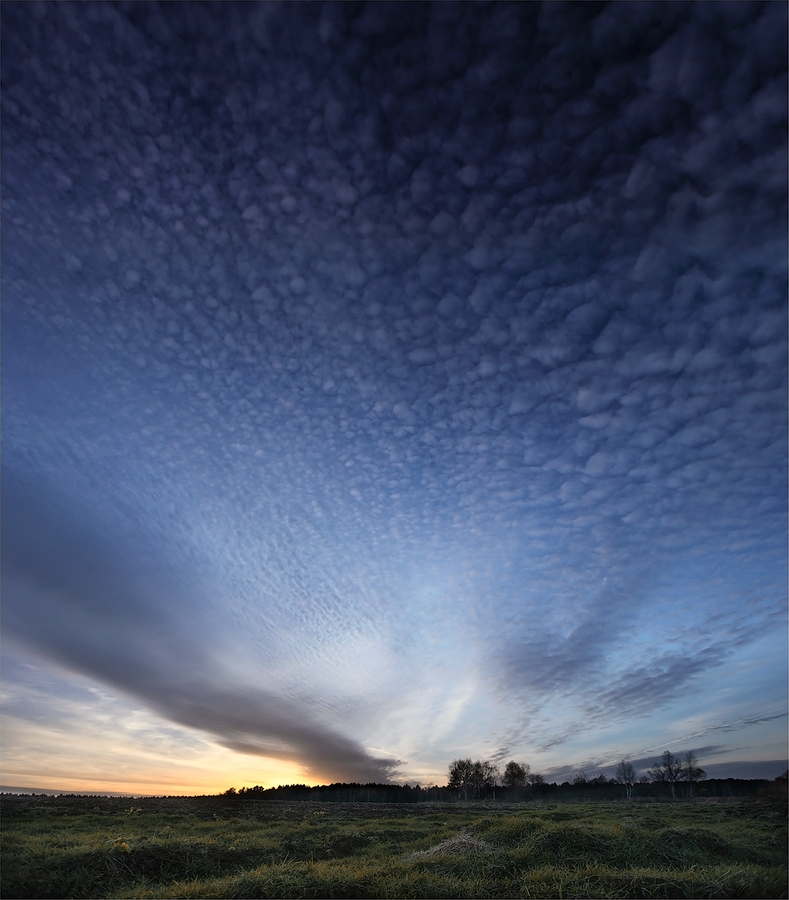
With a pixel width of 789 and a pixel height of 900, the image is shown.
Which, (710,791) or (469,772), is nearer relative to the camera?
(710,791)

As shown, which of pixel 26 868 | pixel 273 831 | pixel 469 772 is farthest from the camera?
pixel 469 772

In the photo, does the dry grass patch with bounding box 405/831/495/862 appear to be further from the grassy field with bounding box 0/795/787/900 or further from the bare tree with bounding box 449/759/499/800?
the bare tree with bounding box 449/759/499/800

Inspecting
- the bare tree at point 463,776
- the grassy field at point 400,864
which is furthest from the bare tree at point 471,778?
the grassy field at point 400,864

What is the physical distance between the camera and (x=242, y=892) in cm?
895

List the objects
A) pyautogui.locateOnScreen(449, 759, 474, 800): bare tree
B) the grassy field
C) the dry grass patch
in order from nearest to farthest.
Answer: the grassy field → the dry grass patch → pyautogui.locateOnScreen(449, 759, 474, 800): bare tree

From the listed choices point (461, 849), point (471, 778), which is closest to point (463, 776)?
point (471, 778)

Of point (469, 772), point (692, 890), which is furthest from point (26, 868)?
point (469, 772)

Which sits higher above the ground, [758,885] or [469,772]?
[469,772]

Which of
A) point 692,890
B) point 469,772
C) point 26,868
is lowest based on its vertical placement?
point 692,890

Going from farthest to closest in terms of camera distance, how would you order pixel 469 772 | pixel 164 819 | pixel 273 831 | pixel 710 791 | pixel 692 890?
pixel 469 772, pixel 710 791, pixel 164 819, pixel 273 831, pixel 692 890

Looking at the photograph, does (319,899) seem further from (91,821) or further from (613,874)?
(91,821)

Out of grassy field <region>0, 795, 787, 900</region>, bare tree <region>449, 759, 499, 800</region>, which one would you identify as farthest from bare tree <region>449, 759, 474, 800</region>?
grassy field <region>0, 795, 787, 900</region>

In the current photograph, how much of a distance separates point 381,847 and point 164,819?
40.8 ft

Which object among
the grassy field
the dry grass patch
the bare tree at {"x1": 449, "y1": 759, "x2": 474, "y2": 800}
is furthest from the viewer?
the bare tree at {"x1": 449, "y1": 759, "x2": 474, "y2": 800}
